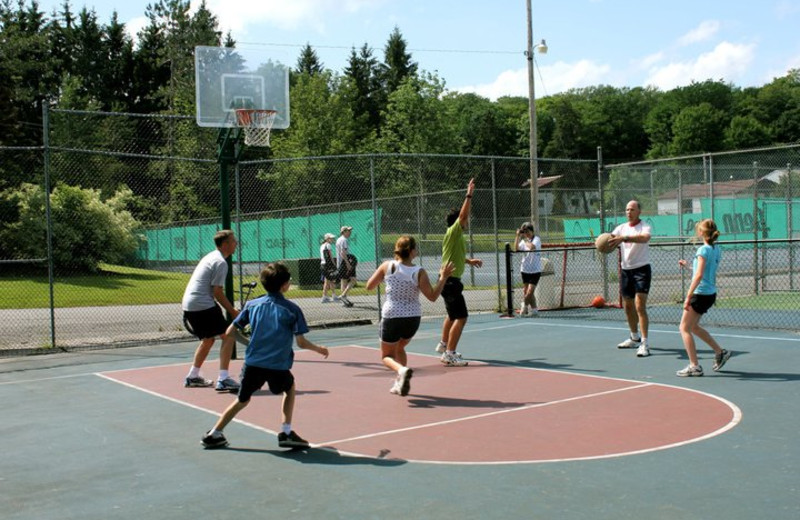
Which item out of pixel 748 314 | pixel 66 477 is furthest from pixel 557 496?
pixel 748 314

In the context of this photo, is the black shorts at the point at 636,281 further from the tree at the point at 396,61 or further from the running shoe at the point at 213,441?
the tree at the point at 396,61

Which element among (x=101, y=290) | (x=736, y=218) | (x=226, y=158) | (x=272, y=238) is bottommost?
(x=101, y=290)

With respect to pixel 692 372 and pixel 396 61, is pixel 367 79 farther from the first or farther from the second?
pixel 692 372

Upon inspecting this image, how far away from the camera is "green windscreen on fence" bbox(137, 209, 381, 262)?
89.2 feet

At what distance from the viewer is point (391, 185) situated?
127 ft

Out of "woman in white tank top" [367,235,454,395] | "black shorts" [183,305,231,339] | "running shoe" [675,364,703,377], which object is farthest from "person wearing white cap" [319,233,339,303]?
"running shoe" [675,364,703,377]

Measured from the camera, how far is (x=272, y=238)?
1208 inches

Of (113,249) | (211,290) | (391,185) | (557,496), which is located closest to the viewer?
(557,496)

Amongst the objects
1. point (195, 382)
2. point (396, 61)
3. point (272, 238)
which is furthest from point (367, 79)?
point (195, 382)

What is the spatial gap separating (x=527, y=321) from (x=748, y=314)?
13.9 feet

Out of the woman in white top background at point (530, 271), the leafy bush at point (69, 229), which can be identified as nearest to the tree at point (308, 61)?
the leafy bush at point (69, 229)

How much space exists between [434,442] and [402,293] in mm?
2357

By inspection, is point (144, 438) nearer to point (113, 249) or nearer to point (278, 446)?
point (278, 446)

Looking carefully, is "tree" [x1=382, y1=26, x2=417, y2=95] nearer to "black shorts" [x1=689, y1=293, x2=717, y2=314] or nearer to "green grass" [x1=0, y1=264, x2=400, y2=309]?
"green grass" [x1=0, y1=264, x2=400, y2=309]
